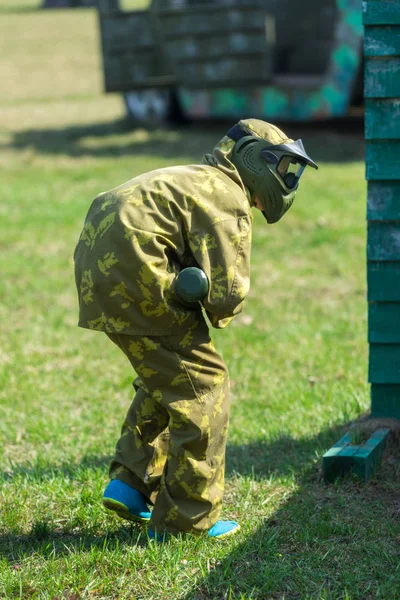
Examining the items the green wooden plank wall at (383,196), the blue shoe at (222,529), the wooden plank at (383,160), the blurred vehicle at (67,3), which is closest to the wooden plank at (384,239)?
the green wooden plank wall at (383,196)

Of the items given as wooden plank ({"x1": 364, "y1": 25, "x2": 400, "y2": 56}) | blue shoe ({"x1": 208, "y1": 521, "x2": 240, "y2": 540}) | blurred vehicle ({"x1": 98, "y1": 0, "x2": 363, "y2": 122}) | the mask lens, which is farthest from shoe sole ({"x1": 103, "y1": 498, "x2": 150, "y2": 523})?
blurred vehicle ({"x1": 98, "y1": 0, "x2": 363, "y2": 122})

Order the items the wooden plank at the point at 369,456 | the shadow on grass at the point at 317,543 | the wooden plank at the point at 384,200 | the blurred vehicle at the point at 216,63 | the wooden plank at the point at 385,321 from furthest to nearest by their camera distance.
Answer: the blurred vehicle at the point at 216,63 < the wooden plank at the point at 385,321 < the wooden plank at the point at 384,200 < the wooden plank at the point at 369,456 < the shadow on grass at the point at 317,543

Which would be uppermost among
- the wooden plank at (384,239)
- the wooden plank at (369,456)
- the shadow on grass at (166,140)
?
the wooden plank at (384,239)

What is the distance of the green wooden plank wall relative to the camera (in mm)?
3869

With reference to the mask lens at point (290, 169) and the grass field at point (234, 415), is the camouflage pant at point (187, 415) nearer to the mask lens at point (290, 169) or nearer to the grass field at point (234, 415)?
the grass field at point (234, 415)

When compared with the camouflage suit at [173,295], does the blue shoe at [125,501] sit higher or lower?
lower

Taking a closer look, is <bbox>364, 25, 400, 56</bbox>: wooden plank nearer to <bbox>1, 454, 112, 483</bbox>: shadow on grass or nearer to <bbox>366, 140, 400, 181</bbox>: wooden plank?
<bbox>366, 140, 400, 181</bbox>: wooden plank

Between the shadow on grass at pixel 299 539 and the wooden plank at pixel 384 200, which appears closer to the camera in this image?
the shadow on grass at pixel 299 539

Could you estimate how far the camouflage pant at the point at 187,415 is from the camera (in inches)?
124

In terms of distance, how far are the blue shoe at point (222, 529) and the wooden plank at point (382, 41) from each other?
6.81 feet

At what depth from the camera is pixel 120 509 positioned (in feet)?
10.9

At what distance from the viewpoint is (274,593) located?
9.70 feet

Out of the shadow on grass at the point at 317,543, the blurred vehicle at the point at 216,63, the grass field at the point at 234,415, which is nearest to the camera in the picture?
the shadow on grass at the point at 317,543

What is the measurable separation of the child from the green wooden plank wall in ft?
2.72
